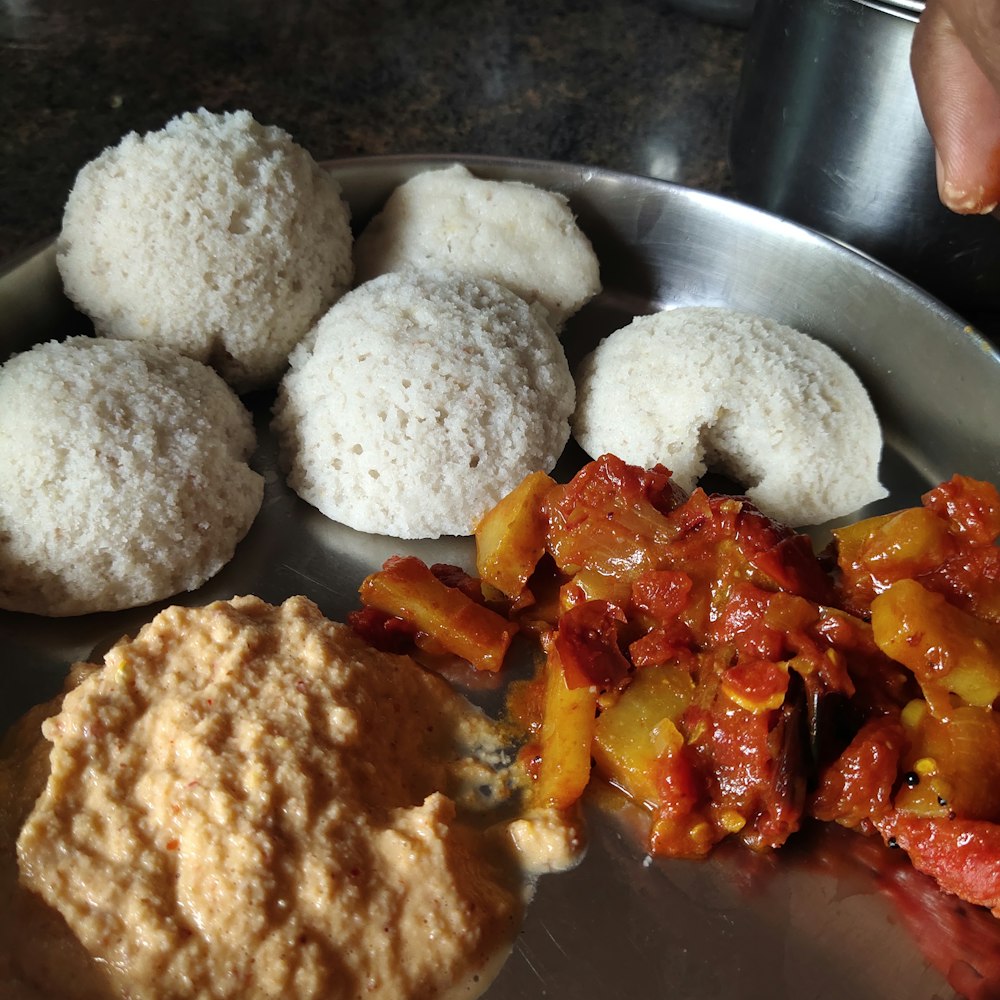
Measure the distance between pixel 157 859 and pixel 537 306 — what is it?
4.34 ft

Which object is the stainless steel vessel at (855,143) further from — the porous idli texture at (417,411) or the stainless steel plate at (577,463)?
the porous idli texture at (417,411)

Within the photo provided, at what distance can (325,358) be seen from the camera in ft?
6.48

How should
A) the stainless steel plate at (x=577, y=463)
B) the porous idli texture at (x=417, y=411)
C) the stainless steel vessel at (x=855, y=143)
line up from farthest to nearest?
the stainless steel vessel at (x=855, y=143)
the porous idli texture at (x=417, y=411)
the stainless steel plate at (x=577, y=463)

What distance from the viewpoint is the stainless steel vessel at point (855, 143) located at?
6.58 feet

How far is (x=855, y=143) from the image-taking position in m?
2.12

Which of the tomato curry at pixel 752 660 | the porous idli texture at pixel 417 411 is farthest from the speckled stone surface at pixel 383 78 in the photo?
the tomato curry at pixel 752 660

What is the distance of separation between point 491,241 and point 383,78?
1.36 meters

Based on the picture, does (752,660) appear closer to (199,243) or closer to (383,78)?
(199,243)

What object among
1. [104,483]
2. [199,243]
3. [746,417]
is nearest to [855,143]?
[746,417]

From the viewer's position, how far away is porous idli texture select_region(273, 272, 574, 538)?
1.88 metres

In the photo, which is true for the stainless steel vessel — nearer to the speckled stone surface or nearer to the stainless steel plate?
the stainless steel plate

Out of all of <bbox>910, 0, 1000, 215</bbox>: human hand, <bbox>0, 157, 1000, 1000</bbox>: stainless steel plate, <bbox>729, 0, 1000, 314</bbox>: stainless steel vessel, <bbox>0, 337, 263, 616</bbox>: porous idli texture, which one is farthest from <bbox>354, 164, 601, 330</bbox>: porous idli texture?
<bbox>910, 0, 1000, 215</bbox>: human hand

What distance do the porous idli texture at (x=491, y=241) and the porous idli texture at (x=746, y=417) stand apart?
25 centimetres

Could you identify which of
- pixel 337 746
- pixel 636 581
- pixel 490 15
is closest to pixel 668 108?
pixel 490 15
